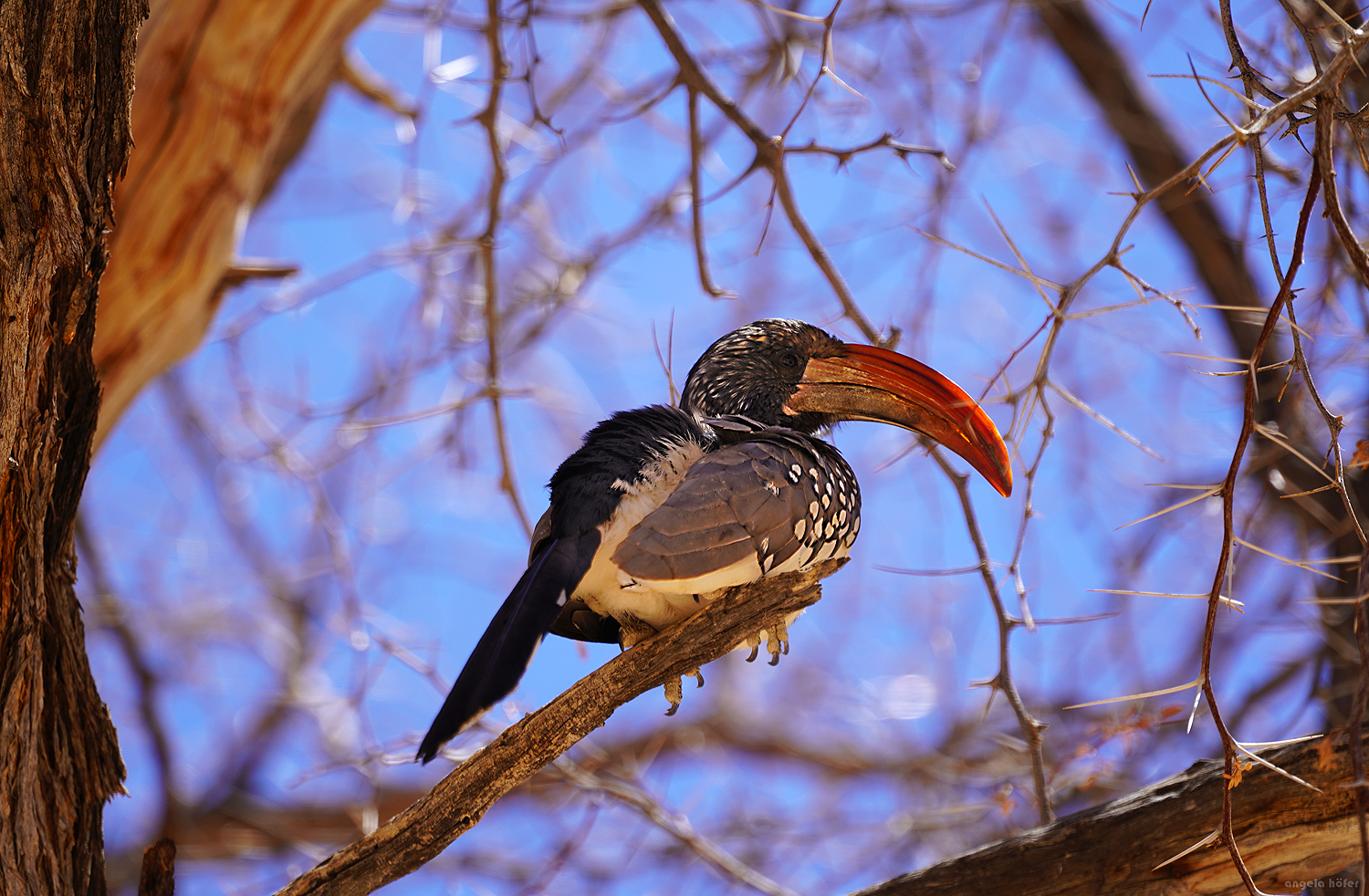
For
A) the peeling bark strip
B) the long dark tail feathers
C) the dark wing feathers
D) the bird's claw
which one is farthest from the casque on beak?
the peeling bark strip

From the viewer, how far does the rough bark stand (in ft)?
10.1

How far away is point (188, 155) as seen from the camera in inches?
124

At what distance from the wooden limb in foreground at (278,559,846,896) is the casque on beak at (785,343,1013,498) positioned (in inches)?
27.9

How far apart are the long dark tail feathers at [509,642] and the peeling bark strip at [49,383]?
81cm

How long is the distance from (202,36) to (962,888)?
303 cm

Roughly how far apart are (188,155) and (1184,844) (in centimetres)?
312

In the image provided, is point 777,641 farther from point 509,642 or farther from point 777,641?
point 509,642

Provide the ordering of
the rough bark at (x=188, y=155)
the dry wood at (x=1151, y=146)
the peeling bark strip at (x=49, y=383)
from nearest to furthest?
1. the peeling bark strip at (x=49, y=383)
2. the rough bark at (x=188, y=155)
3. the dry wood at (x=1151, y=146)

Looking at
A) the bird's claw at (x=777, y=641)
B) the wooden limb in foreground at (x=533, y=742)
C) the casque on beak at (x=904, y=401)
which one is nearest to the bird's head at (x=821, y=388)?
the casque on beak at (x=904, y=401)

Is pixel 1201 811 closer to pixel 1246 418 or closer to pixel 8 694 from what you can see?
pixel 1246 418

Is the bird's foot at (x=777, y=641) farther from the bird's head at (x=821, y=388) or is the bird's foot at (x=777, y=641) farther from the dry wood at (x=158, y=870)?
the dry wood at (x=158, y=870)

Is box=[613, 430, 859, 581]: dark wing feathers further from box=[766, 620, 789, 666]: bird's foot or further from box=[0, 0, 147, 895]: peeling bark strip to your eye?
box=[0, 0, 147, 895]: peeling bark strip

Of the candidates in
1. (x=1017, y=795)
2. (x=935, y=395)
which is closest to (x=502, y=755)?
(x=935, y=395)

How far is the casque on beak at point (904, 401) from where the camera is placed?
253cm
